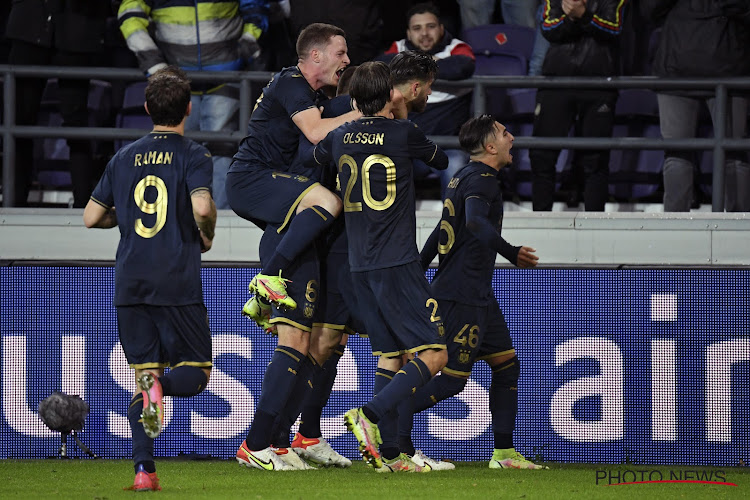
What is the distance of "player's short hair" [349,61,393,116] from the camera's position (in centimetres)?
630

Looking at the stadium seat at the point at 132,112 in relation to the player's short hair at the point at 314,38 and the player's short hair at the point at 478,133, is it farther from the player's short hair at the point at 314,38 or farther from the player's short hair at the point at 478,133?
the player's short hair at the point at 478,133

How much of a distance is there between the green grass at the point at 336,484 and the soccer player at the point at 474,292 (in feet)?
1.29

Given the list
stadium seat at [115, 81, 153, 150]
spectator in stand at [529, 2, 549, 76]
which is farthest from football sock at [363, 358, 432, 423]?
stadium seat at [115, 81, 153, 150]

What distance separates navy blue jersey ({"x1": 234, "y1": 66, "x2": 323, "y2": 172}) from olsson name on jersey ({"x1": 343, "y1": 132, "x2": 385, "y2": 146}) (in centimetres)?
46

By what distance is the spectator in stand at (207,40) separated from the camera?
9.24 m

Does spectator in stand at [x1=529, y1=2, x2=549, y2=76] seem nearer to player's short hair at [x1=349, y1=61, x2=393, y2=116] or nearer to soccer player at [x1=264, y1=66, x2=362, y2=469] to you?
soccer player at [x1=264, y1=66, x2=362, y2=469]

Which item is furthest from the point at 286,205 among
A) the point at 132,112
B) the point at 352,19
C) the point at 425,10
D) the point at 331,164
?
the point at 132,112

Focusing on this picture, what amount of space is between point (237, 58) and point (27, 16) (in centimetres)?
154

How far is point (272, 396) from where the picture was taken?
6.48 meters

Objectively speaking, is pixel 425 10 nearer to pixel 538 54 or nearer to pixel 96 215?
pixel 538 54

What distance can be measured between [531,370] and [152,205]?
3.04m

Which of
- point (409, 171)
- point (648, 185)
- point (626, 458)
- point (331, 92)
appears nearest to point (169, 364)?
point (409, 171)

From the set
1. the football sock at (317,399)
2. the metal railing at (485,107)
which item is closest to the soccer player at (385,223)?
the football sock at (317,399)

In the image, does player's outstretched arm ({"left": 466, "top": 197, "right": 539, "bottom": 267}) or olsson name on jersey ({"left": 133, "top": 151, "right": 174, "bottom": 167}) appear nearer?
olsson name on jersey ({"left": 133, "top": 151, "right": 174, "bottom": 167})
